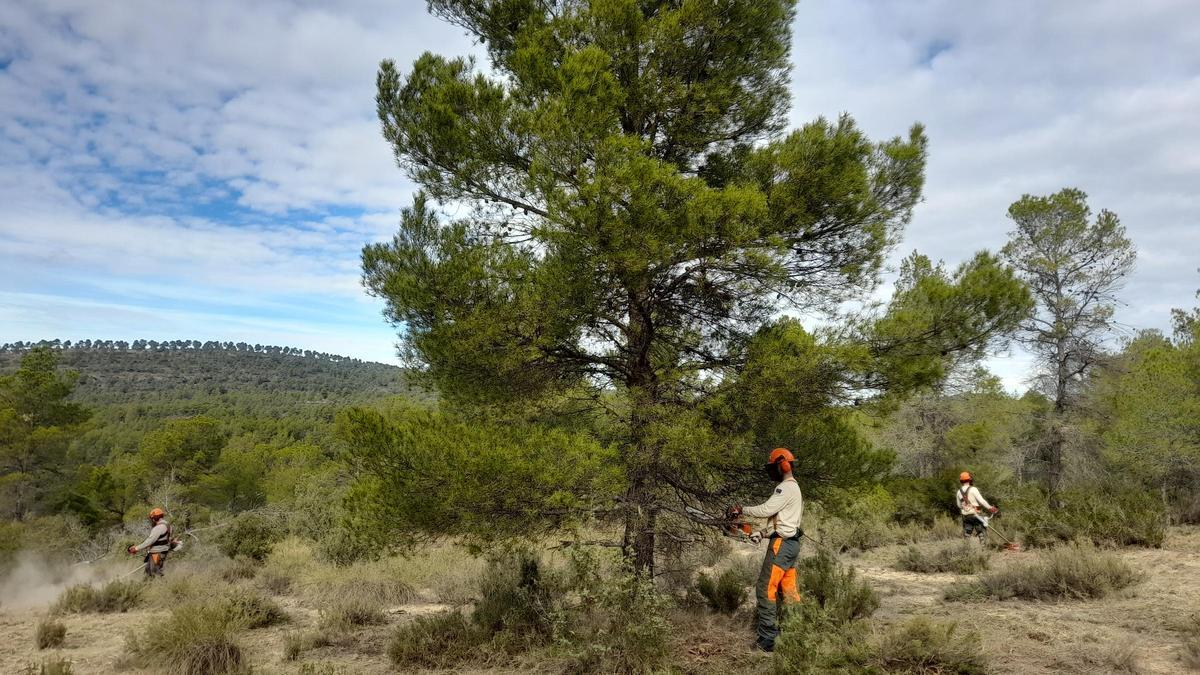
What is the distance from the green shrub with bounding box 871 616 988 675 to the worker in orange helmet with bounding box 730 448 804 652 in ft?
2.99

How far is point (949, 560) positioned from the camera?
36.1 ft

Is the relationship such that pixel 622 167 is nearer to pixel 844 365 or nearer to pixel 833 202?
pixel 833 202

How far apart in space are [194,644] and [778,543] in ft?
19.1

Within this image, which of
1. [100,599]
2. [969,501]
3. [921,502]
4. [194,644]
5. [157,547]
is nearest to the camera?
[194,644]

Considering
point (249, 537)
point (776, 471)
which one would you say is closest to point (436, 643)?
point (776, 471)

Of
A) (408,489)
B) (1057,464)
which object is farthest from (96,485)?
(1057,464)

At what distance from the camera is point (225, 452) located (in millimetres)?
32594

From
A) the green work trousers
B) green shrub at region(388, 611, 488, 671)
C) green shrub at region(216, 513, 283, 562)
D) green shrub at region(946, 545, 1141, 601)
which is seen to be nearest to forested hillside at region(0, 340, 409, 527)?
green shrub at region(216, 513, 283, 562)

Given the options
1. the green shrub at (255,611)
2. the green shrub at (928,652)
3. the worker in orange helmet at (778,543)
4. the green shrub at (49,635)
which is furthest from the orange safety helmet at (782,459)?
the green shrub at (49,635)

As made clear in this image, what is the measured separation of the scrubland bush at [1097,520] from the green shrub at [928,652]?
6.73m

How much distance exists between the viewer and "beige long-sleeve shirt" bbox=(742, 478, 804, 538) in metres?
5.67

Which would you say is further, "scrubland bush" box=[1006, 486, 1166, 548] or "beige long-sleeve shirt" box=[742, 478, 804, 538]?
"scrubland bush" box=[1006, 486, 1166, 548]

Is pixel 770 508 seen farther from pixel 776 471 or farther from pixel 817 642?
pixel 817 642

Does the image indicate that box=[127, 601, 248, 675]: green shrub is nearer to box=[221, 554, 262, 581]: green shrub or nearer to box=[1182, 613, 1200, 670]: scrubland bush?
box=[221, 554, 262, 581]: green shrub
